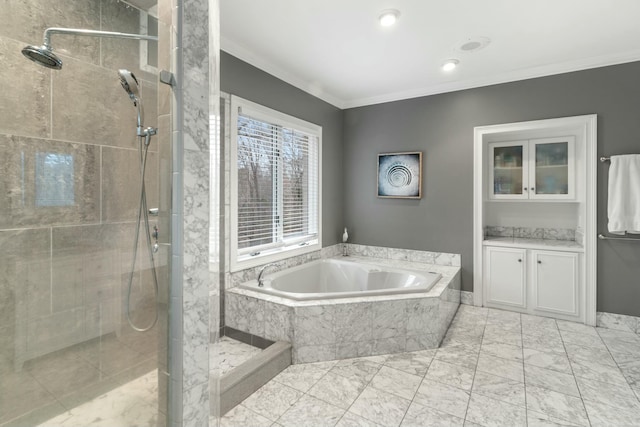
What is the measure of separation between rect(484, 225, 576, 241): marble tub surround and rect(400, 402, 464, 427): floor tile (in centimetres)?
279

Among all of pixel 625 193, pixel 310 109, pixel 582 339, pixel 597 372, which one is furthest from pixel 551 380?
pixel 310 109

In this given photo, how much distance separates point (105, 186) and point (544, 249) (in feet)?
12.8

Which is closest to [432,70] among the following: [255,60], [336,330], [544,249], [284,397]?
[255,60]

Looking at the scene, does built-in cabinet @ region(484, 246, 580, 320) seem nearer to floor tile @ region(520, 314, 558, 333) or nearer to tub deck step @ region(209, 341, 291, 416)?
floor tile @ region(520, 314, 558, 333)

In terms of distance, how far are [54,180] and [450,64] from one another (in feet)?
10.7

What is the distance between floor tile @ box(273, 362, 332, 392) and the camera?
217 centimetres

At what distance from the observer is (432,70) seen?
3.32 meters

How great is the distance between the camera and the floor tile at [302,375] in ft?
7.11

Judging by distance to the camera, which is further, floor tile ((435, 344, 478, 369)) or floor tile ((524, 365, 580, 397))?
floor tile ((435, 344, 478, 369))

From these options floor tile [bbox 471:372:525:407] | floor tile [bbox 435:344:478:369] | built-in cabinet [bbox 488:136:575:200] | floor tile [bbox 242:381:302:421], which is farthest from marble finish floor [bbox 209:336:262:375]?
built-in cabinet [bbox 488:136:575:200]

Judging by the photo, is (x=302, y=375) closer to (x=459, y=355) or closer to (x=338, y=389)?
(x=338, y=389)

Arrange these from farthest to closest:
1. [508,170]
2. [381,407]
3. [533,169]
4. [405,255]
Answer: [405,255] < [508,170] < [533,169] < [381,407]

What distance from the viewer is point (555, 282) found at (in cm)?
329

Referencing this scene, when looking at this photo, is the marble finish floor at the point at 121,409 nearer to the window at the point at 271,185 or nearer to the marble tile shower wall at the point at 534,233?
the window at the point at 271,185
